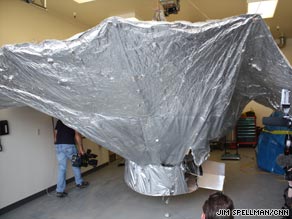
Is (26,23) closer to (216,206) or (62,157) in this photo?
(62,157)

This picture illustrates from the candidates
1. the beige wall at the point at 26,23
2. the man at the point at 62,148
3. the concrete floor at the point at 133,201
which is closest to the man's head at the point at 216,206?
the concrete floor at the point at 133,201

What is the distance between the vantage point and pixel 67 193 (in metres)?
3.81

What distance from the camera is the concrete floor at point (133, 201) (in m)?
3.11

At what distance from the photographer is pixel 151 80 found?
208cm

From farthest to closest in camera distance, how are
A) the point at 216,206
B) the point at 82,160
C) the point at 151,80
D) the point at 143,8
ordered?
the point at 143,8, the point at 82,160, the point at 151,80, the point at 216,206

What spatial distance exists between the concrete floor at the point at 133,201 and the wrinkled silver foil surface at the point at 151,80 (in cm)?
56

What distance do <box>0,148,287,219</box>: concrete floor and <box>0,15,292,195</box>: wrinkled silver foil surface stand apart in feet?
1.82

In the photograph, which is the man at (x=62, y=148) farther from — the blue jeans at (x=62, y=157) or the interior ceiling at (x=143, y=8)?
the interior ceiling at (x=143, y=8)

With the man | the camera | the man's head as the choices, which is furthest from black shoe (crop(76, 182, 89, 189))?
the man's head

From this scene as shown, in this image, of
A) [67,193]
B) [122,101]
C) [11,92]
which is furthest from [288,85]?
[67,193]

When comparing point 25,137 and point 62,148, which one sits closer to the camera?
point 25,137

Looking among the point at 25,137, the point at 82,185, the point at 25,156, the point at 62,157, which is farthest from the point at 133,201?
the point at 25,137

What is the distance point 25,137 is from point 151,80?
232 centimetres

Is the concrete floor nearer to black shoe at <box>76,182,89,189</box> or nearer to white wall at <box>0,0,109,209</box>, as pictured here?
black shoe at <box>76,182,89,189</box>
